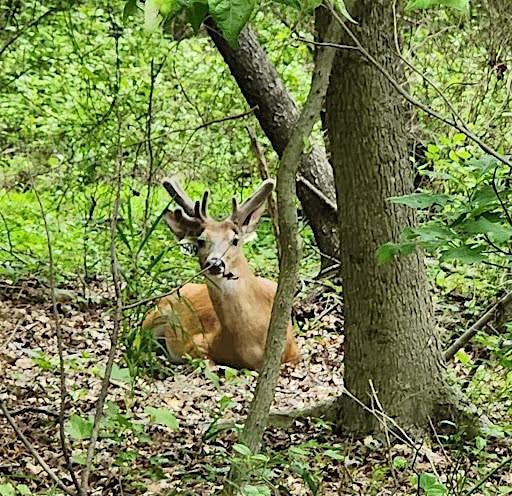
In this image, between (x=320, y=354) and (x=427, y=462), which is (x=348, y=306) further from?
(x=320, y=354)

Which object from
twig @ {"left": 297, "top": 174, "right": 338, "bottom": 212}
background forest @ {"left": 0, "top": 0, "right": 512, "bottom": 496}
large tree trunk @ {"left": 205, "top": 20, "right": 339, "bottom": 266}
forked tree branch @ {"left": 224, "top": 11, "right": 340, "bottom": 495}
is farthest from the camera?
twig @ {"left": 297, "top": 174, "right": 338, "bottom": 212}

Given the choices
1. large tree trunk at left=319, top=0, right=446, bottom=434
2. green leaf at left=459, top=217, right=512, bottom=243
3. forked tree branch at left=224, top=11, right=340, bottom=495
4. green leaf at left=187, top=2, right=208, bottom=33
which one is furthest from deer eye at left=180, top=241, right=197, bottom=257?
green leaf at left=187, top=2, right=208, bottom=33

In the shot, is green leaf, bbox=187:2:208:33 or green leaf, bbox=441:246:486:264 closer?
green leaf, bbox=187:2:208:33

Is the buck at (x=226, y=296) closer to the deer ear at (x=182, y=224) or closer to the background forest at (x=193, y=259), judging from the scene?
the deer ear at (x=182, y=224)

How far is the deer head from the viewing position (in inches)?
217

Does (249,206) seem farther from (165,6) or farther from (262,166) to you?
(165,6)

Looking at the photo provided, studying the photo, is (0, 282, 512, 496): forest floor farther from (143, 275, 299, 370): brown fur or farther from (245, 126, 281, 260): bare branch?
(245, 126, 281, 260): bare branch

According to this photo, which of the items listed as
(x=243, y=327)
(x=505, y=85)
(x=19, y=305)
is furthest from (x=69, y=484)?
(x=505, y=85)

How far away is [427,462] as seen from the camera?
3879mm

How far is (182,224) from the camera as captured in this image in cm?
563

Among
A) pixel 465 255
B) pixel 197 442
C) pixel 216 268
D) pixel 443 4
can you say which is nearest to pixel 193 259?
pixel 216 268

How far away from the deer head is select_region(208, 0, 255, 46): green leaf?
13.3 ft

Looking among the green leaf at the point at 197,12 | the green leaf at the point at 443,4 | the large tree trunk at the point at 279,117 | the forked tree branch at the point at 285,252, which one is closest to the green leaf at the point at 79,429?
the forked tree branch at the point at 285,252

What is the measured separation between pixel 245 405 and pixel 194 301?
1398 mm
